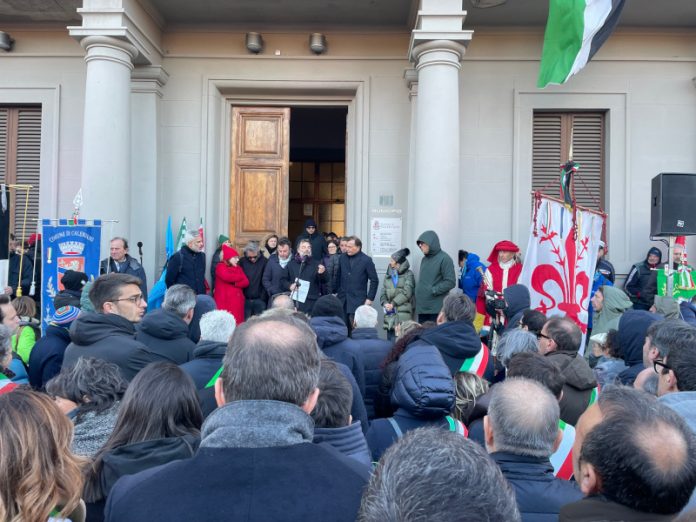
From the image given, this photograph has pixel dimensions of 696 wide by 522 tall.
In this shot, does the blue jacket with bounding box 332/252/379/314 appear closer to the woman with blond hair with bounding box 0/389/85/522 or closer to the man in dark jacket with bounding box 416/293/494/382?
the man in dark jacket with bounding box 416/293/494/382

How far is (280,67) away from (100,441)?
9008 mm

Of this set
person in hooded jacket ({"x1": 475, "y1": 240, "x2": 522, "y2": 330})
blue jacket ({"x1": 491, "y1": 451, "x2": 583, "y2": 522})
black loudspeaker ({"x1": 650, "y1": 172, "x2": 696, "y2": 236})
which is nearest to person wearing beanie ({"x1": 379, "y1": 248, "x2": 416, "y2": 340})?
person in hooded jacket ({"x1": 475, "y1": 240, "x2": 522, "y2": 330})

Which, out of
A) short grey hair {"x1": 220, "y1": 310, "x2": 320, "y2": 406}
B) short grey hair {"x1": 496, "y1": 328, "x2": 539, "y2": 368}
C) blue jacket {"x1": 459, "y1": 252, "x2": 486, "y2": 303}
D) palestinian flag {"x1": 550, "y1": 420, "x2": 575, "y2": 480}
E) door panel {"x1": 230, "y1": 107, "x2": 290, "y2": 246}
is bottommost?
palestinian flag {"x1": 550, "y1": 420, "x2": 575, "y2": 480}

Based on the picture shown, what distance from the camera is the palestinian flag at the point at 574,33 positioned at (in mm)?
7121

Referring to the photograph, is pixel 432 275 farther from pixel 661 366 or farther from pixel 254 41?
pixel 661 366

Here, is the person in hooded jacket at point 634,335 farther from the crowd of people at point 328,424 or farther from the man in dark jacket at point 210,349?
the man in dark jacket at point 210,349

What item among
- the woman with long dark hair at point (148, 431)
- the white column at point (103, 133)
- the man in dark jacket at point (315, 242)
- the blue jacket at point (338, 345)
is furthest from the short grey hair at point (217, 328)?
the man in dark jacket at point (315, 242)

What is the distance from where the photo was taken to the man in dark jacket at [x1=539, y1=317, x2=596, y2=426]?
3588mm

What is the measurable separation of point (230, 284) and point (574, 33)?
5651mm

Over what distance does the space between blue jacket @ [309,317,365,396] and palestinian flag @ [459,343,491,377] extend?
687 millimetres

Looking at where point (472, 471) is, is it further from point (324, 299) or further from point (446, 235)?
point (446, 235)

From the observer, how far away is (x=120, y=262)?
8.77m

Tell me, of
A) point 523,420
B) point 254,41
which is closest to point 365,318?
point 523,420

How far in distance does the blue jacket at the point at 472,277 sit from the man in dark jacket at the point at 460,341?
4.88 meters
